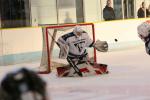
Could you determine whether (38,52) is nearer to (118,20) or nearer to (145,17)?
(118,20)

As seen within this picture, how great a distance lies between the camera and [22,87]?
0.56 m

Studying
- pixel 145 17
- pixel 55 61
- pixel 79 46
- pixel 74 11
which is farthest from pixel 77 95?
pixel 145 17

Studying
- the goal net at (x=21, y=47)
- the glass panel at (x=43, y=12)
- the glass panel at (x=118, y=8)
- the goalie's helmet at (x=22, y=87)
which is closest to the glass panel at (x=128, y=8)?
the glass panel at (x=118, y=8)

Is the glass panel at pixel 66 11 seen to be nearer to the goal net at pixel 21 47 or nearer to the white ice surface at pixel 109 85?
the goal net at pixel 21 47

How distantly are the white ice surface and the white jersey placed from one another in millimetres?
376

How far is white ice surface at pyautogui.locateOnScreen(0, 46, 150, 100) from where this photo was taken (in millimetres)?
4471

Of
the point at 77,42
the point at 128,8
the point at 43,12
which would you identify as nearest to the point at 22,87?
the point at 77,42

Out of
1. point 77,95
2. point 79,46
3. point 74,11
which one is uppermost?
point 74,11

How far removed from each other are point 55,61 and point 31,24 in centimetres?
235

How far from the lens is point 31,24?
9406mm

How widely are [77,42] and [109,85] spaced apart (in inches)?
41.0

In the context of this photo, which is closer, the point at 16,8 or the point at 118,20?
the point at 16,8

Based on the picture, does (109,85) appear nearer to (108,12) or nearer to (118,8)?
(108,12)

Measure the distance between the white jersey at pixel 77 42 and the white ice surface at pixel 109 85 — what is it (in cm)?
38
